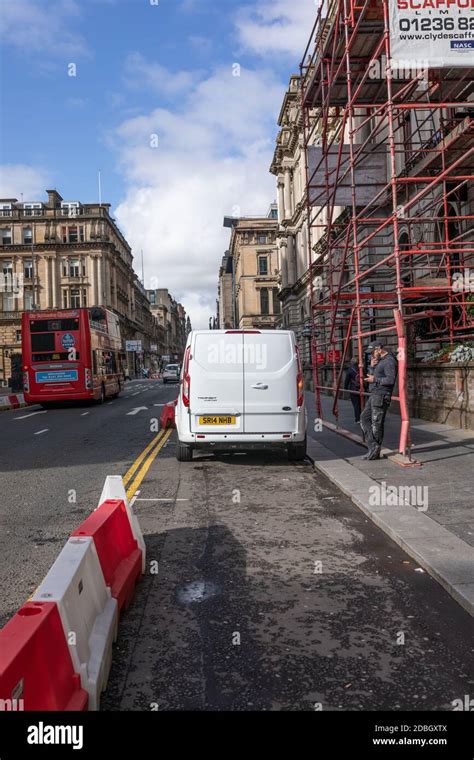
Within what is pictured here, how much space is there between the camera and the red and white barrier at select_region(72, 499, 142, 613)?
378 cm

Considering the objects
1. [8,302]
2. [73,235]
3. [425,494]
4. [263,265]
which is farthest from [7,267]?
[425,494]

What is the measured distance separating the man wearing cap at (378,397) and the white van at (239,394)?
3.40 ft

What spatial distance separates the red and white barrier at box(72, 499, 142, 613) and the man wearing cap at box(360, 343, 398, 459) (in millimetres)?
5324

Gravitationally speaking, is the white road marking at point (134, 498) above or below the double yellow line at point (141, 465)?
above

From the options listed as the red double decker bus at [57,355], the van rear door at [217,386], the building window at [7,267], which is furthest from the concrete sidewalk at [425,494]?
the building window at [7,267]

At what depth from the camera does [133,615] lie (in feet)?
12.7

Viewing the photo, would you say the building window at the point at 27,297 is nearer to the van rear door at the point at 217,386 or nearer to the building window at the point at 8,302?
the building window at the point at 8,302

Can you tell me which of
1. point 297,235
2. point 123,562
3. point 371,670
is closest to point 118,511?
point 123,562

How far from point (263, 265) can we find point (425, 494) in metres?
82.1

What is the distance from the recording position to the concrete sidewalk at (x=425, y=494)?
15.0 feet

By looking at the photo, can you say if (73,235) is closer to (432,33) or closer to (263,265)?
(263,265)

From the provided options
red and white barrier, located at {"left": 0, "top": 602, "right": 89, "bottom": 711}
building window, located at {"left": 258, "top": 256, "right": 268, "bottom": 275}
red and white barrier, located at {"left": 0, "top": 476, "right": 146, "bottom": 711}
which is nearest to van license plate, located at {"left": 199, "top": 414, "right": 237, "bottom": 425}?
red and white barrier, located at {"left": 0, "top": 476, "right": 146, "bottom": 711}

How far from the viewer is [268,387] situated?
9062 millimetres
